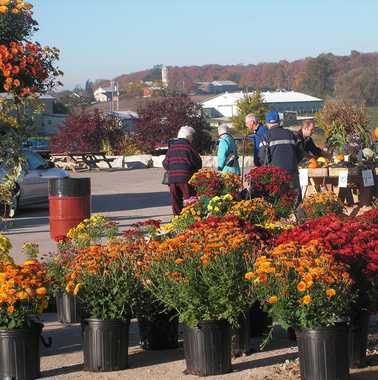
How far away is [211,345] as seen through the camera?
23.8 ft

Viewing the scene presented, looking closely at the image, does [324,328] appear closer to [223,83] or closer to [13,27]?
[13,27]

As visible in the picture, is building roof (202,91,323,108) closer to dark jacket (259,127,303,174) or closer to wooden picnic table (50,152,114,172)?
wooden picnic table (50,152,114,172)

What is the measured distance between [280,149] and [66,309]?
17.2 feet

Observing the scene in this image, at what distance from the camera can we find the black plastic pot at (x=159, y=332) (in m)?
8.23

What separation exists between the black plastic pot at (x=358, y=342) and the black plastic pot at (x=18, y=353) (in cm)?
236

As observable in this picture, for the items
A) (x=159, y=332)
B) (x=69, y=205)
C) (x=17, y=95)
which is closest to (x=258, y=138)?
(x=69, y=205)

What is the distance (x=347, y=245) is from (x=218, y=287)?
3.46 feet

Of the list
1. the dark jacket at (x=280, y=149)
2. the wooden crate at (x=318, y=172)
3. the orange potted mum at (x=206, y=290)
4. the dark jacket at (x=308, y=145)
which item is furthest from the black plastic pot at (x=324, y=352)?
the wooden crate at (x=318, y=172)

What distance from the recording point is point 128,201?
79.8 feet

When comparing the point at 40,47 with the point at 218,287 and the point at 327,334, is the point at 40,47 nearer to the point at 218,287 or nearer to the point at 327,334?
the point at 218,287

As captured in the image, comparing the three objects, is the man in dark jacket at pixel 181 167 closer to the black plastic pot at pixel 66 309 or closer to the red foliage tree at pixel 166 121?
the black plastic pot at pixel 66 309

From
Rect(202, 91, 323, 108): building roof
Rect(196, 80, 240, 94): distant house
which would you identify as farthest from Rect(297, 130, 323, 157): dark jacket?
Rect(196, 80, 240, 94): distant house

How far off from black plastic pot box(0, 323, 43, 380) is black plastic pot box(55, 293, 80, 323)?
188cm

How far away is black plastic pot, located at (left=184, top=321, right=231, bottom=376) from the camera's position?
7215 millimetres
